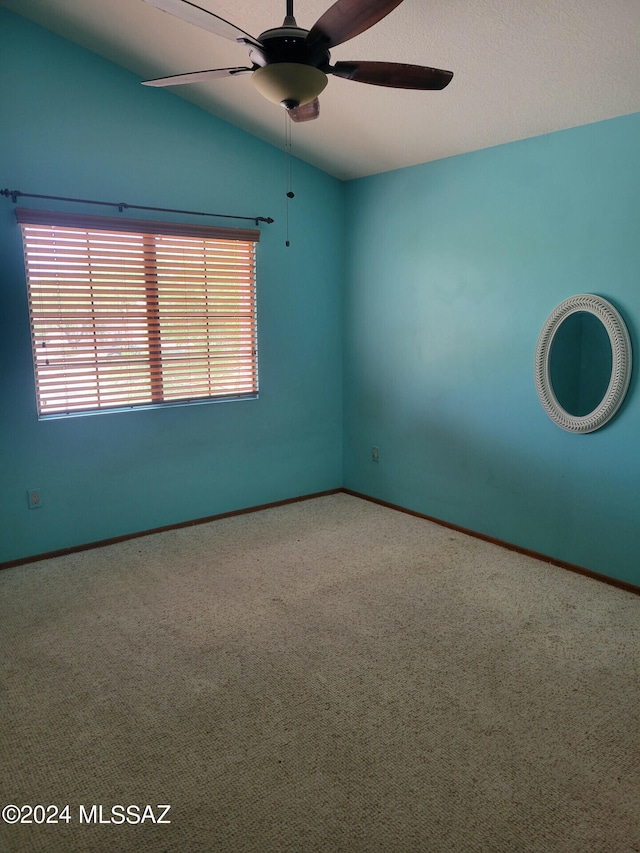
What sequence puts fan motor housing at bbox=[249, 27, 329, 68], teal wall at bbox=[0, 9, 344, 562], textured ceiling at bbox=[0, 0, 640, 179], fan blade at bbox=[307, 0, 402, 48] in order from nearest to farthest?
fan blade at bbox=[307, 0, 402, 48] < fan motor housing at bbox=[249, 27, 329, 68] < textured ceiling at bbox=[0, 0, 640, 179] < teal wall at bbox=[0, 9, 344, 562]

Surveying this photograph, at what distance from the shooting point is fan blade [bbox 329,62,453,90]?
1986 millimetres

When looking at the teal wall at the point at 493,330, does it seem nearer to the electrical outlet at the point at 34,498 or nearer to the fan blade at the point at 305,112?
the fan blade at the point at 305,112

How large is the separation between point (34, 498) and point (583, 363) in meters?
3.27

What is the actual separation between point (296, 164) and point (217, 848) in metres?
4.12

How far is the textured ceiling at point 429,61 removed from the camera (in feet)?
7.62

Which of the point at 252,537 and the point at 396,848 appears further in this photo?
the point at 252,537

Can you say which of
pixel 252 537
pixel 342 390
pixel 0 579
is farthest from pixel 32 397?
pixel 342 390

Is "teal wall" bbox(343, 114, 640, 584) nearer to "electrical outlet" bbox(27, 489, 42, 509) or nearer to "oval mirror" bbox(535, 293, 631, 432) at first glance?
"oval mirror" bbox(535, 293, 631, 432)

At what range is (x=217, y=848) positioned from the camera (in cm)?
158

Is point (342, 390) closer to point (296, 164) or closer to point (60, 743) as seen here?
point (296, 164)

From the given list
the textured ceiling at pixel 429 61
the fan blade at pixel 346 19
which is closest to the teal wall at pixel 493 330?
the textured ceiling at pixel 429 61

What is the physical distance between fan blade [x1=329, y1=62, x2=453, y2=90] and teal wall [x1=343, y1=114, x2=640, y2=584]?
134 cm

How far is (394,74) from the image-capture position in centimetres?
206

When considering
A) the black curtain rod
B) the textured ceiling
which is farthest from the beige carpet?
the textured ceiling
